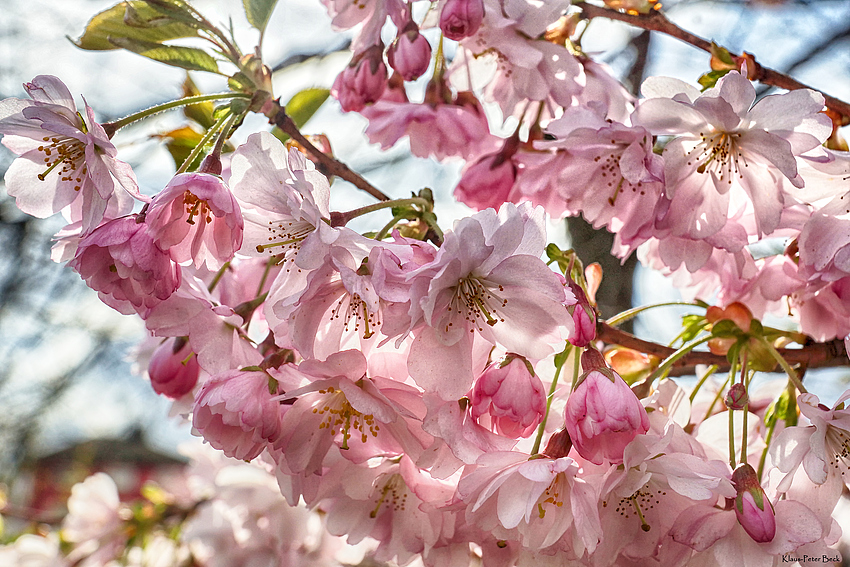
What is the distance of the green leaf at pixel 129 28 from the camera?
91 centimetres

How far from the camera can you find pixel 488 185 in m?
1.06

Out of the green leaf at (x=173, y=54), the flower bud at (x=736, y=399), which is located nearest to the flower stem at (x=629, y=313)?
the flower bud at (x=736, y=399)

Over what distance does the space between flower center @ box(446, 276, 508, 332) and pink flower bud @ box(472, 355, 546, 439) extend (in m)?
0.05

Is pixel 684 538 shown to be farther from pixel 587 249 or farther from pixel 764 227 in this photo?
pixel 587 249

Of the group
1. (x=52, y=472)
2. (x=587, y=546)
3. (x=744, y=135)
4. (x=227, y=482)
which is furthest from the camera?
(x=52, y=472)

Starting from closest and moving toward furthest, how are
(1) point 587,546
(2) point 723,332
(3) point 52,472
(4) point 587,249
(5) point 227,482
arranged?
(1) point 587,546 < (2) point 723,332 < (5) point 227,482 < (4) point 587,249 < (3) point 52,472

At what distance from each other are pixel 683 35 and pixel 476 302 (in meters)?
0.56

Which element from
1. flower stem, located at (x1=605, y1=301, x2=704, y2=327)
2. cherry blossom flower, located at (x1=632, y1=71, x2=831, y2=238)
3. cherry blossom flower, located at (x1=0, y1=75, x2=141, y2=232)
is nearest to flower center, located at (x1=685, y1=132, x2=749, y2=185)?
cherry blossom flower, located at (x1=632, y1=71, x2=831, y2=238)

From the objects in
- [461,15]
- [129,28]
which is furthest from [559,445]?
[129,28]

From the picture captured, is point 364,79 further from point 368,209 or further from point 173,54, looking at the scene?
point 368,209

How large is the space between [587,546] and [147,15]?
2.69 ft

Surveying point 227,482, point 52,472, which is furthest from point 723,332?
point 52,472

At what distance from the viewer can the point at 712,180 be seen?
82 centimetres

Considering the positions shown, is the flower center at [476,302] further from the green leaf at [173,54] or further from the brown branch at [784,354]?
the green leaf at [173,54]
